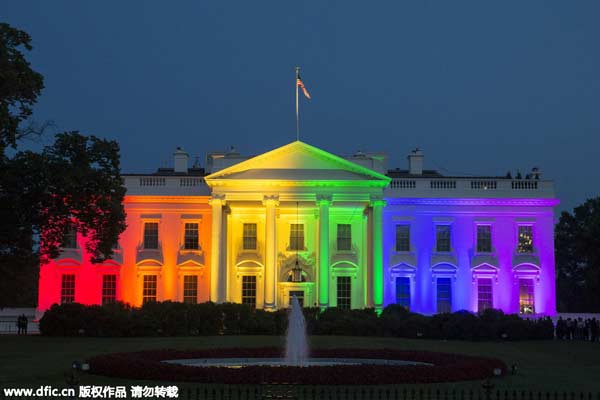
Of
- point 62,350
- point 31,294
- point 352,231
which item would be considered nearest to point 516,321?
point 352,231

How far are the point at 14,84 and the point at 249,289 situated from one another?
25.0 meters

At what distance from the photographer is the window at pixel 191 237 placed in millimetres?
52938

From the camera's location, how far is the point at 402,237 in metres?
53.2

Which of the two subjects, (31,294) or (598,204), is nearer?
(598,204)

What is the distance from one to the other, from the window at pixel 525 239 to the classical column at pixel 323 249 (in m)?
12.7

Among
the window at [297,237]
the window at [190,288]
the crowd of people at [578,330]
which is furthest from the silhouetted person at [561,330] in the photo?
the window at [190,288]

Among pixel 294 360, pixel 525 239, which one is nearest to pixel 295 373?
pixel 294 360

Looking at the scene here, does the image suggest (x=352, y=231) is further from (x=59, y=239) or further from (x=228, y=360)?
(x=228, y=360)

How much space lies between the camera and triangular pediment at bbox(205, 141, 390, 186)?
49281mm

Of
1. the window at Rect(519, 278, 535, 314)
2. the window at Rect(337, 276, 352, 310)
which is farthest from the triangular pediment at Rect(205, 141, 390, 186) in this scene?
the window at Rect(519, 278, 535, 314)

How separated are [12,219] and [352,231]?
2404 centimetres

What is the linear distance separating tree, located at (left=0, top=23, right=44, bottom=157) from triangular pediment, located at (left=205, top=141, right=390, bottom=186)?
17.9 meters

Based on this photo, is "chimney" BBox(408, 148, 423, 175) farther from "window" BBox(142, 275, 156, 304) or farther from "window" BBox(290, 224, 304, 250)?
"window" BBox(142, 275, 156, 304)

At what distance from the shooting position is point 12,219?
33.1m
